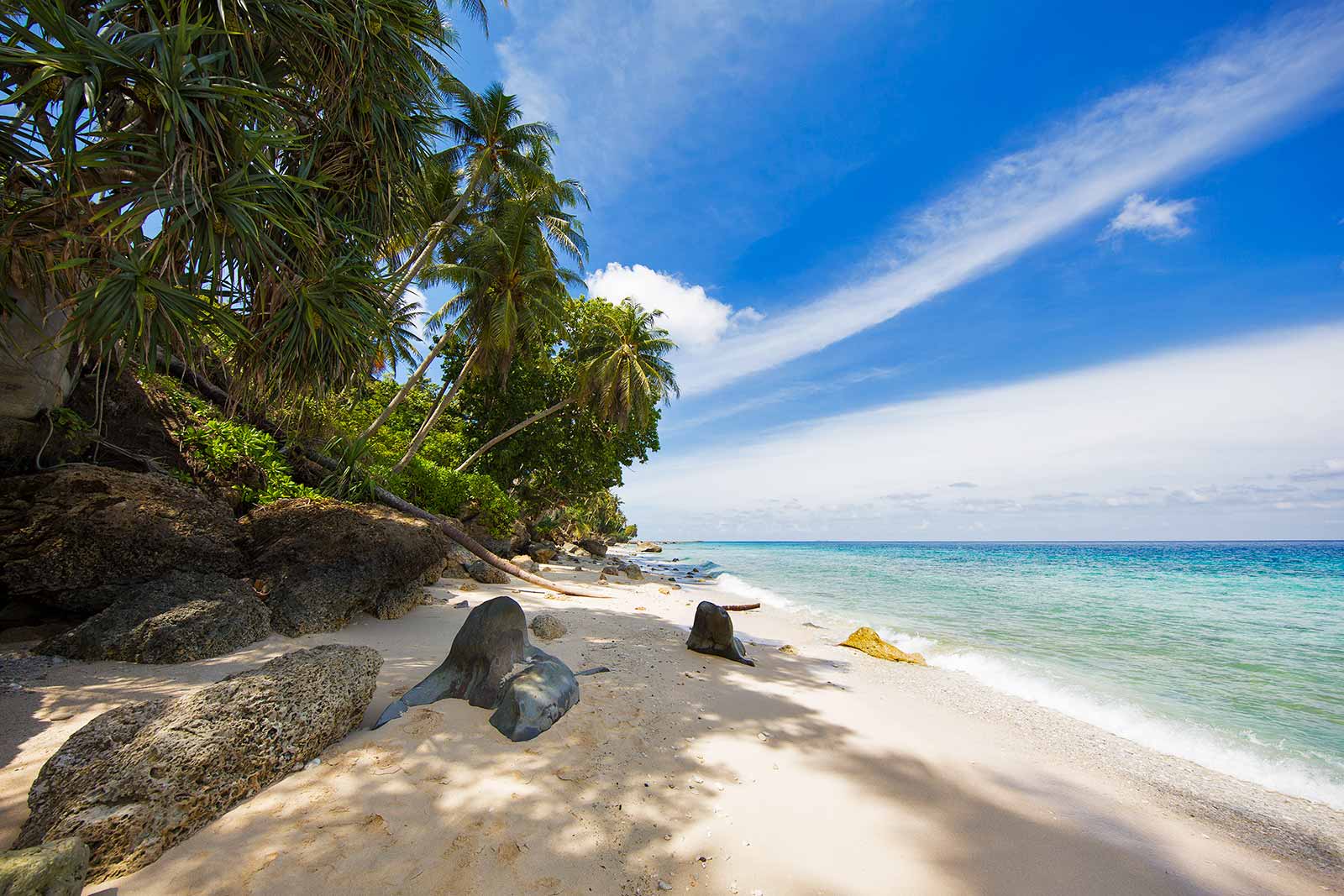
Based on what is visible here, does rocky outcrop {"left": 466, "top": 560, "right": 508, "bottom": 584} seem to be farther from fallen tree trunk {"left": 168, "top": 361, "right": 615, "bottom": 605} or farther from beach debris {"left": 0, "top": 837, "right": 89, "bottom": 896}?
beach debris {"left": 0, "top": 837, "right": 89, "bottom": 896}

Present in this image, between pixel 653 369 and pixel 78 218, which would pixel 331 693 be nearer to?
pixel 78 218

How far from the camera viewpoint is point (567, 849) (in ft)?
7.54

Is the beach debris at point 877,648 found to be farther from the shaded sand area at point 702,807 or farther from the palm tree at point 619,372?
the palm tree at point 619,372

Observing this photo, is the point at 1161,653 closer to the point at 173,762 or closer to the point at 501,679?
the point at 501,679

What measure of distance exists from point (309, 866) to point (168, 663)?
10.8 ft

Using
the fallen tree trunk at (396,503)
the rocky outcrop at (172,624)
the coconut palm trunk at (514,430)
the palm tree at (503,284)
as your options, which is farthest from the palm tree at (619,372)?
the rocky outcrop at (172,624)

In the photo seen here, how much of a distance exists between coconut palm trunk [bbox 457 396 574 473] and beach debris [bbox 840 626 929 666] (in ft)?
43.2

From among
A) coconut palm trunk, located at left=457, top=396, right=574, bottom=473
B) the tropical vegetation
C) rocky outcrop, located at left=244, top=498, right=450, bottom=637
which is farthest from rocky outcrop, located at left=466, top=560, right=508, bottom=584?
coconut palm trunk, located at left=457, top=396, right=574, bottom=473

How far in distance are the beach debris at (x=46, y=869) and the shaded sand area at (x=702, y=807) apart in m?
0.27

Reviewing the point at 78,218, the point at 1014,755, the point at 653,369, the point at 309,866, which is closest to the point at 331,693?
the point at 309,866

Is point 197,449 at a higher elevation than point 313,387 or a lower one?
lower

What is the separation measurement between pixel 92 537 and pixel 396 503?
16.3 feet

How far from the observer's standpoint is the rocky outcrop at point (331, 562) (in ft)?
17.2

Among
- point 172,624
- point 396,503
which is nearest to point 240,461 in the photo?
point 396,503
